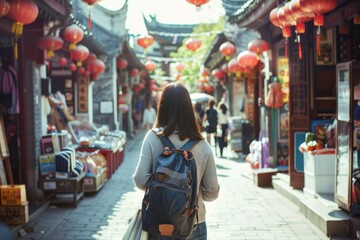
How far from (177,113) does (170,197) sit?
24.5 inches

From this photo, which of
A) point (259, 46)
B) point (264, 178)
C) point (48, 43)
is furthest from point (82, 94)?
point (48, 43)

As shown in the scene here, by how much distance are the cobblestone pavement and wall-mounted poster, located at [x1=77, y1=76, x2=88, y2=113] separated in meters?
6.28

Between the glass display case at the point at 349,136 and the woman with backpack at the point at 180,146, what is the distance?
3.51 metres

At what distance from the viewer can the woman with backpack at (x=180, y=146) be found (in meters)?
3.84

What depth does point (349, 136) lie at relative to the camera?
22.8 feet

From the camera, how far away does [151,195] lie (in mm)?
3635

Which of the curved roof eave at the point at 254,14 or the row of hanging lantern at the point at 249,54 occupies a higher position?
the curved roof eave at the point at 254,14

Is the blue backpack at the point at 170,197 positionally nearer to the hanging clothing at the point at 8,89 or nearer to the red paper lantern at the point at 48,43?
the hanging clothing at the point at 8,89

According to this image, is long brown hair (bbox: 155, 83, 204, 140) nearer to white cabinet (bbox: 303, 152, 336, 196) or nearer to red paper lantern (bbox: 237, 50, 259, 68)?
white cabinet (bbox: 303, 152, 336, 196)

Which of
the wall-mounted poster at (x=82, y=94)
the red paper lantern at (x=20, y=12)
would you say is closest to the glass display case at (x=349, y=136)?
the red paper lantern at (x=20, y=12)

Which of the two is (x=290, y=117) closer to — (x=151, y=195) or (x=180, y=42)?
(x=151, y=195)

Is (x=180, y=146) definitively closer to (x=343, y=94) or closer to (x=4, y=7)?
(x=4, y=7)

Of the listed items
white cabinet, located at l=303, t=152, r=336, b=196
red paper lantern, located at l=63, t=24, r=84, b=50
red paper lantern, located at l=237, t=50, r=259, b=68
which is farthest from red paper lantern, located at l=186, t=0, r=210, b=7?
red paper lantern, located at l=237, t=50, r=259, b=68

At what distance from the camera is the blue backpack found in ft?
11.8
